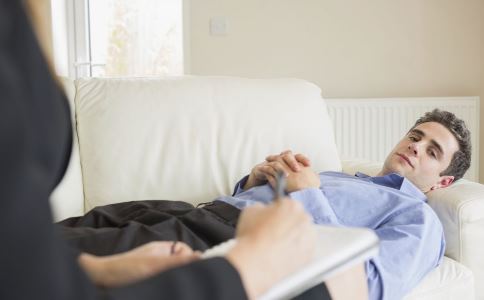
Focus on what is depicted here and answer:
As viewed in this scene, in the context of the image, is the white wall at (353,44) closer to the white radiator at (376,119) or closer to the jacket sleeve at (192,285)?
the white radiator at (376,119)

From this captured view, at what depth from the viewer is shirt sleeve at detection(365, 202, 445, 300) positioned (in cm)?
116

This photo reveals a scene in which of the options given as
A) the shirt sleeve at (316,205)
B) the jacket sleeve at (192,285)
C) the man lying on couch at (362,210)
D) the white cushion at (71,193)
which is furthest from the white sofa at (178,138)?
the jacket sleeve at (192,285)

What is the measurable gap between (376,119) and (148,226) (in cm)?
235

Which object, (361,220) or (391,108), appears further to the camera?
(391,108)

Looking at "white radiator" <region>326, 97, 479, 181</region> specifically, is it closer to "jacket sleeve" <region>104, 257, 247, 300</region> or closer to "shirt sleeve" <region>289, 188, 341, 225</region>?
"shirt sleeve" <region>289, 188, 341, 225</region>

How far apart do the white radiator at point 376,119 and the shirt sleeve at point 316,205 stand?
2.00m

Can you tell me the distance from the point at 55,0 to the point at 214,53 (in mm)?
917

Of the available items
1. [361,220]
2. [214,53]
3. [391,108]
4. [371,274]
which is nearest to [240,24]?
[214,53]

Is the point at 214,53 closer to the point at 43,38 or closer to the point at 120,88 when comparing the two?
the point at 120,88

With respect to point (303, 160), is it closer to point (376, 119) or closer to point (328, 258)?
point (328, 258)

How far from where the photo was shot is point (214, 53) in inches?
127

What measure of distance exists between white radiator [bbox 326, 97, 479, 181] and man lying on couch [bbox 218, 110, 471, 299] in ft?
4.82

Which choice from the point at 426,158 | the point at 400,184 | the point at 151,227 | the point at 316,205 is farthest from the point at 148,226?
the point at 426,158

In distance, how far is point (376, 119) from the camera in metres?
3.24
